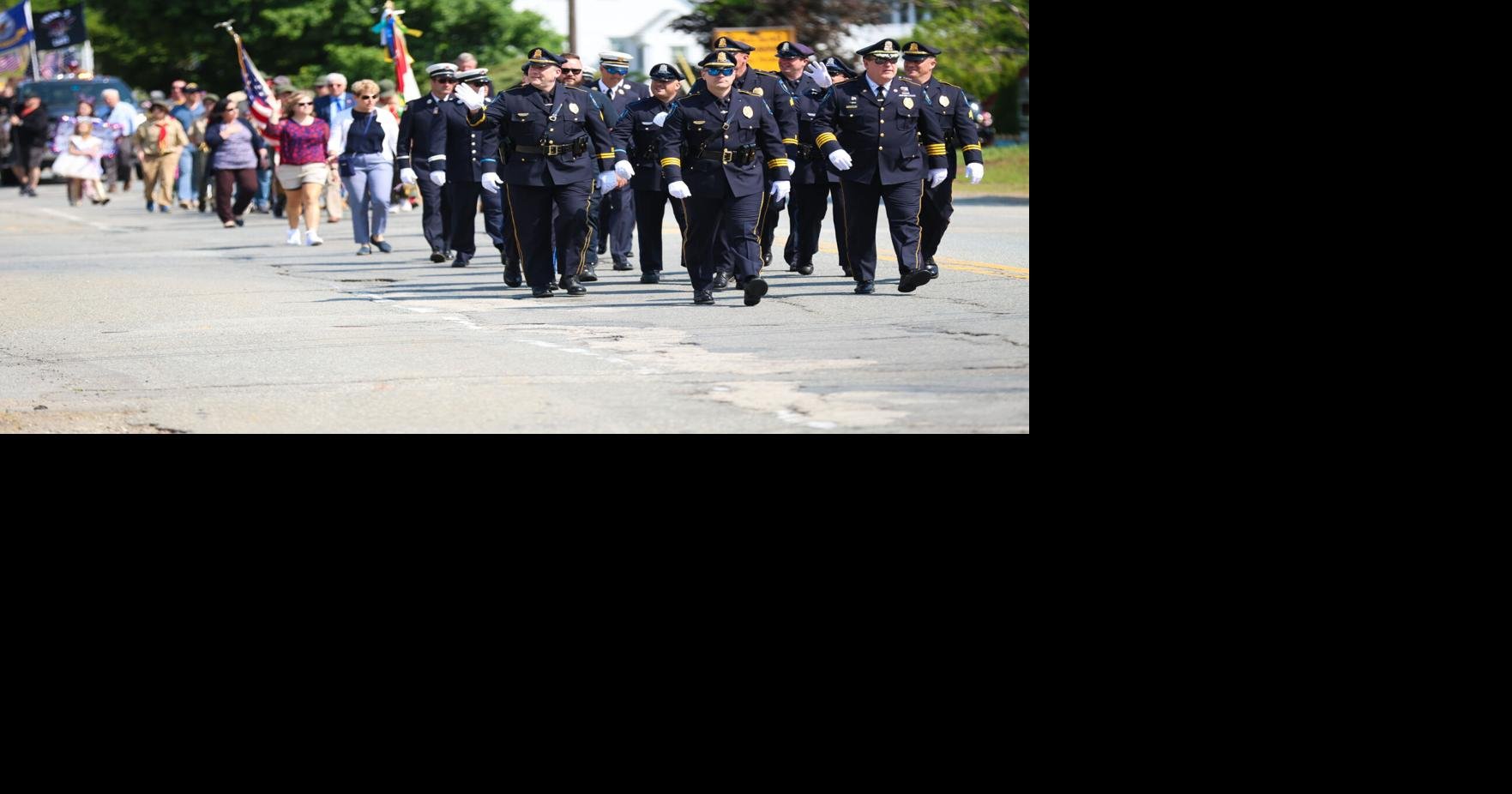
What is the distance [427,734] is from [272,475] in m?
3.55

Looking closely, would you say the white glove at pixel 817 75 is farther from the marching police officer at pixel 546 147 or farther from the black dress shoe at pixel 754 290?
the black dress shoe at pixel 754 290

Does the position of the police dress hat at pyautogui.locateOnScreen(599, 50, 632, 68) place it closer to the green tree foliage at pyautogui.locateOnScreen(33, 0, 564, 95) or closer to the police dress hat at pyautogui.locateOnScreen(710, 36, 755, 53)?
the police dress hat at pyautogui.locateOnScreen(710, 36, 755, 53)

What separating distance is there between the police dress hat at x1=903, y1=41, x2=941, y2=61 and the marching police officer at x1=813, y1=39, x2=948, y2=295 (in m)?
0.08

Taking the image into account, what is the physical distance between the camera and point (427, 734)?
16.4 feet

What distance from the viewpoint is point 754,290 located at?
12.8m

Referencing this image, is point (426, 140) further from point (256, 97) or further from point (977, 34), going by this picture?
point (977, 34)

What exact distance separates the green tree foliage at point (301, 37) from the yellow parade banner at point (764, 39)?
3.74 m

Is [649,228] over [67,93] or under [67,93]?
under

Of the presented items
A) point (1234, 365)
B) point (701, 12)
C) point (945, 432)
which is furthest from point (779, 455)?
point (701, 12)

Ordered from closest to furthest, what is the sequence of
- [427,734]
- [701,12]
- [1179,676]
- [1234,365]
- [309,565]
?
1. [427,734]
2. [1179,676]
3. [309,565]
4. [1234,365]
5. [701,12]

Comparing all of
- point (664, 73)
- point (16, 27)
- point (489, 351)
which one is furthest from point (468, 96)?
point (16, 27)

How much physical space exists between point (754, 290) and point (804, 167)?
2.45 metres

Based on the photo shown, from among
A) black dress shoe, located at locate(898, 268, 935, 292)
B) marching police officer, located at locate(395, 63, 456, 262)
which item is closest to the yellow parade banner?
marching police officer, located at locate(395, 63, 456, 262)

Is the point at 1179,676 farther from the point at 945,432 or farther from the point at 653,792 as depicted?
the point at 945,432
